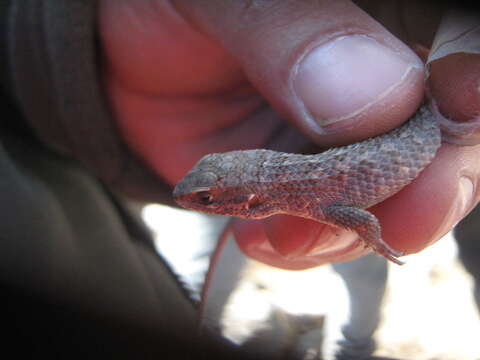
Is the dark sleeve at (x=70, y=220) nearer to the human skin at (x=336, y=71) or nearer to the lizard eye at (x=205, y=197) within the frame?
the human skin at (x=336, y=71)

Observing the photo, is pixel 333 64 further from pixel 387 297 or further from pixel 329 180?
pixel 387 297

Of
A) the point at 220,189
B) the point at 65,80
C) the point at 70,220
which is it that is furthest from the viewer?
the point at 70,220

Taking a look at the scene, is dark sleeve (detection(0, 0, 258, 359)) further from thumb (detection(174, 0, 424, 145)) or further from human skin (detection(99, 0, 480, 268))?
thumb (detection(174, 0, 424, 145))

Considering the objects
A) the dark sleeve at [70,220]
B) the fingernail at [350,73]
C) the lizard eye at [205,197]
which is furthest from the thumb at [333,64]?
the dark sleeve at [70,220]

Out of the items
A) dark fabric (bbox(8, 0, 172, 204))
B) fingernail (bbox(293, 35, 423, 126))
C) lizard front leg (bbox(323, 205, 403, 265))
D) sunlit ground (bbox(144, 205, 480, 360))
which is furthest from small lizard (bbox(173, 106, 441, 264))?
dark fabric (bbox(8, 0, 172, 204))

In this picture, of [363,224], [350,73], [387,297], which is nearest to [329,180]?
[363,224]
